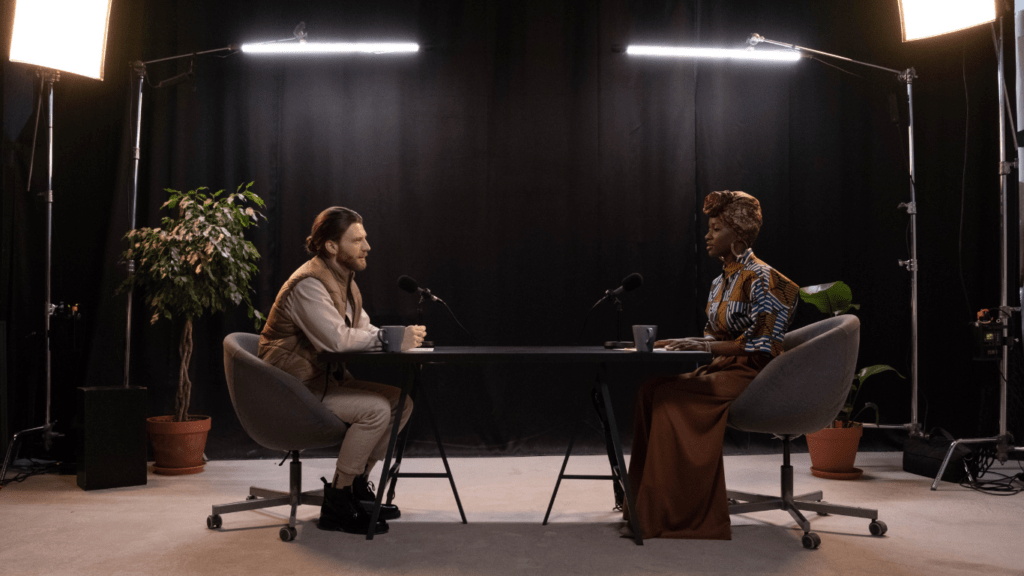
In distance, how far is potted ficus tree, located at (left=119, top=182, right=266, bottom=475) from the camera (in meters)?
3.79

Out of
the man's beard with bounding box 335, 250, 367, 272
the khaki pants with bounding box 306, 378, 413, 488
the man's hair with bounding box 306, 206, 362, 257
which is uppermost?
the man's hair with bounding box 306, 206, 362, 257

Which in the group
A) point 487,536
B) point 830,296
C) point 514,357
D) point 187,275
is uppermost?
point 187,275

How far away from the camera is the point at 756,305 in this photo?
8.73 ft

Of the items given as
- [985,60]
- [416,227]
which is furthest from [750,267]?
[985,60]

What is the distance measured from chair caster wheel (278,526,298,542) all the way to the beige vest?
54 centimetres

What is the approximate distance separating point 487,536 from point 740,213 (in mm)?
1612

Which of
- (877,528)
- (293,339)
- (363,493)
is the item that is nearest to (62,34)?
(293,339)

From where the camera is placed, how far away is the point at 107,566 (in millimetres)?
2279

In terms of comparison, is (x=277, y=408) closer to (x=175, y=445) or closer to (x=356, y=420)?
(x=356, y=420)

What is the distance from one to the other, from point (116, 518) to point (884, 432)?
441 cm

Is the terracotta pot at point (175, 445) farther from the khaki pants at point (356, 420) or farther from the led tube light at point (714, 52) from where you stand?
the led tube light at point (714, 52)

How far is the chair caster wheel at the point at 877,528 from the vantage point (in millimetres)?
2617

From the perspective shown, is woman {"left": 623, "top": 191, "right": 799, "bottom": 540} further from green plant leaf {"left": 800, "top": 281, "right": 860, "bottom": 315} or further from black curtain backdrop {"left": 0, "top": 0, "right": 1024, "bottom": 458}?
black curtain backdrop {"left": 0, "top": 0, "right": 1024, "bottom": 458}

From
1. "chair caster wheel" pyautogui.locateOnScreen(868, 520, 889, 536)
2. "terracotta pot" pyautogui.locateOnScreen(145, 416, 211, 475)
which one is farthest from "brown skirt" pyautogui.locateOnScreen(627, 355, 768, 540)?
"terracotta pot" pyautogui.locateOnScreen(145, 416, 211, 475)
